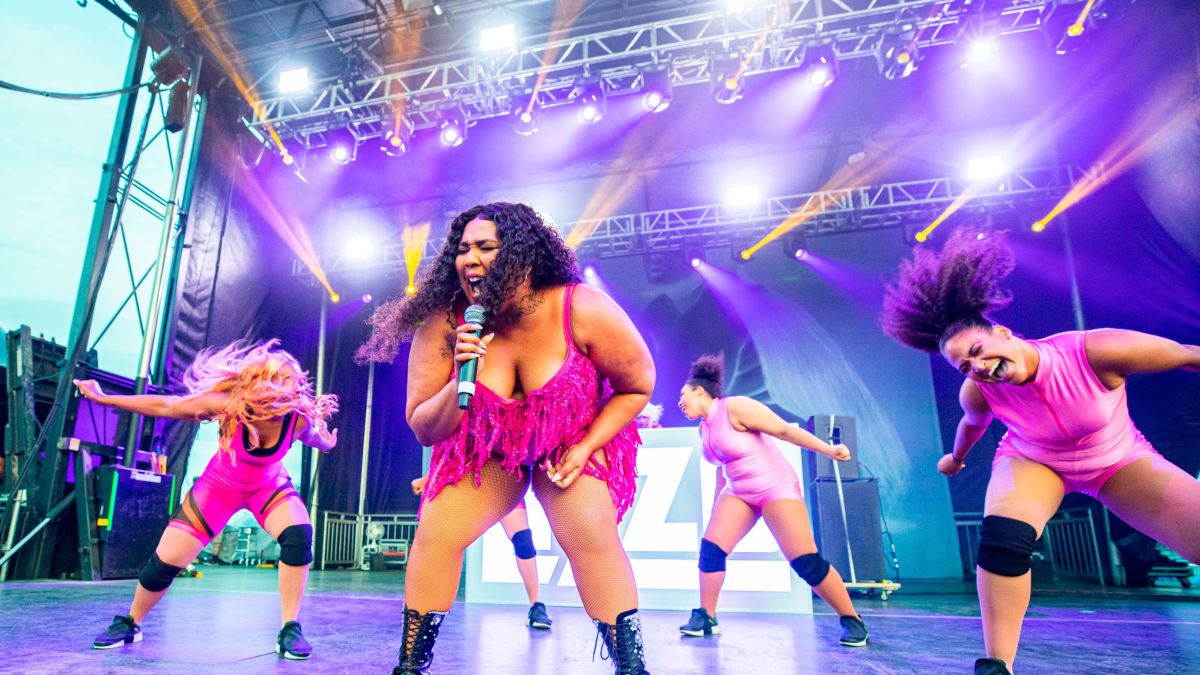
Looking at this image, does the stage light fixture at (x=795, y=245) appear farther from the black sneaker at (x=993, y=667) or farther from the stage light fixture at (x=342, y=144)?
the black sneaker at (x=993, y=667)

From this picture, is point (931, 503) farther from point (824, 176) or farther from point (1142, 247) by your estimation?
point (824, 176)

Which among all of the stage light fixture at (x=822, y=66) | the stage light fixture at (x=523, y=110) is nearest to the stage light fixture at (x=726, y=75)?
the stage light fixture at (x=822, y=66)

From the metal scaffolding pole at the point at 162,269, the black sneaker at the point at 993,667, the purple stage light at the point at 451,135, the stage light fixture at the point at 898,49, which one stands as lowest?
the black sneaker at the point at 993,667

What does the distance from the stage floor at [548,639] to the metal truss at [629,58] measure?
20.3 ft

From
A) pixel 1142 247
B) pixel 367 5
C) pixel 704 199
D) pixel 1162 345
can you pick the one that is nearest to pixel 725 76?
pixel 704 199

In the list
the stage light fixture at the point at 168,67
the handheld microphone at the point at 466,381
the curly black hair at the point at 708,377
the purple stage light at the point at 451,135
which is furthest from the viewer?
the purple stage light at the point at 451,135

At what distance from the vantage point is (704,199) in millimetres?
11578

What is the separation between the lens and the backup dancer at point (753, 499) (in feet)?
12.0

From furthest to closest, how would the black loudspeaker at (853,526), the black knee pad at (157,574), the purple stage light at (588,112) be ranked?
the purple stage light at (588,112), the black loudspeaker at (853,526), the black knee pad at (157,574)

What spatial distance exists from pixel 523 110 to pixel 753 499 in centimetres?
668

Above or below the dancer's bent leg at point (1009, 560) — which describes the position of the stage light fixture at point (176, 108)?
above

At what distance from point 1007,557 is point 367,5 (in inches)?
364

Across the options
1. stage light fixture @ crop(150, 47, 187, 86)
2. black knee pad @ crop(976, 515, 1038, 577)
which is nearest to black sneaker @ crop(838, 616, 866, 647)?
black knee pad @ crop(976, 515, 1038, 577)

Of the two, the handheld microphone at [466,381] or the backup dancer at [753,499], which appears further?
the backup dancer at [753,499]
